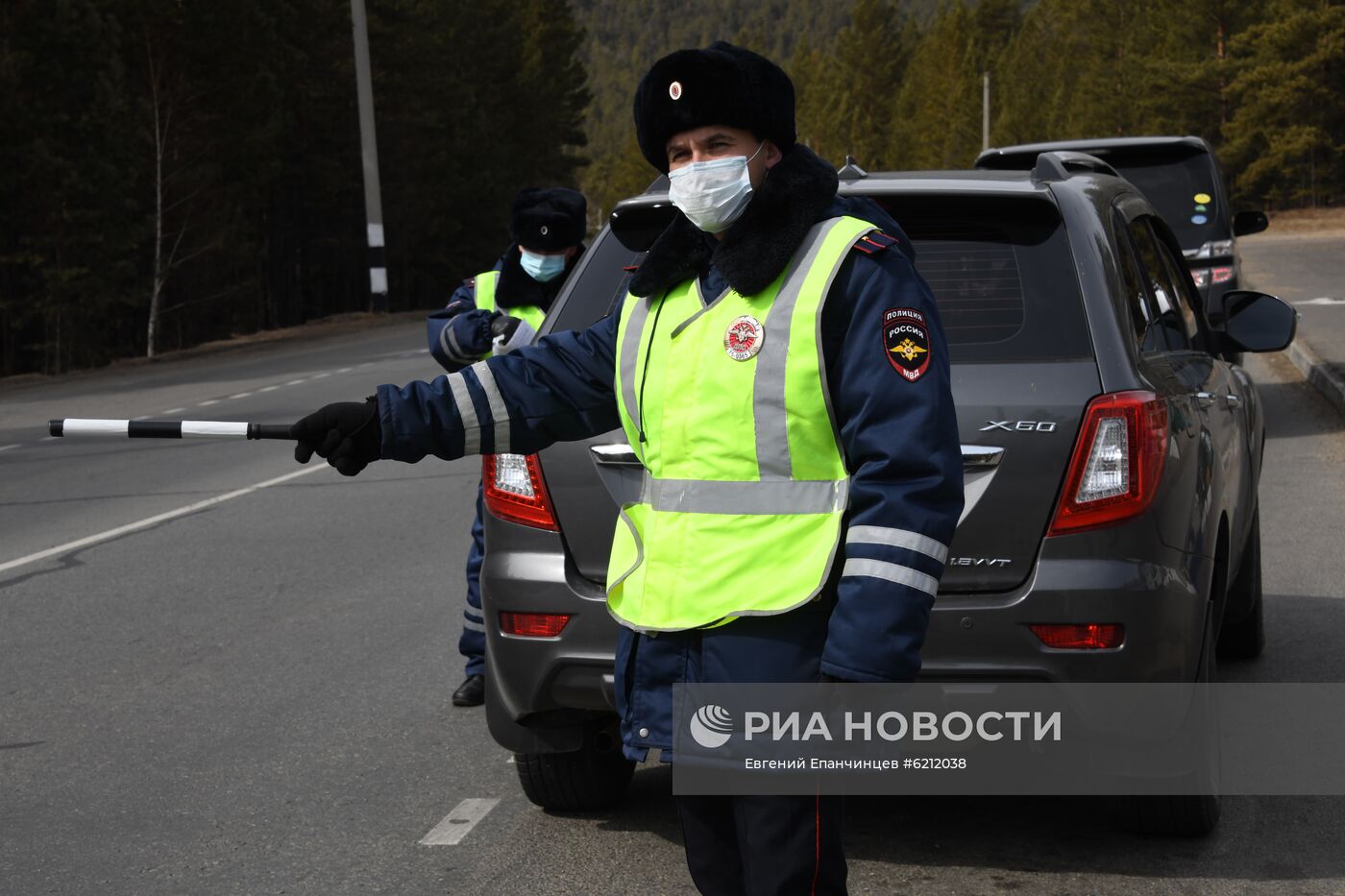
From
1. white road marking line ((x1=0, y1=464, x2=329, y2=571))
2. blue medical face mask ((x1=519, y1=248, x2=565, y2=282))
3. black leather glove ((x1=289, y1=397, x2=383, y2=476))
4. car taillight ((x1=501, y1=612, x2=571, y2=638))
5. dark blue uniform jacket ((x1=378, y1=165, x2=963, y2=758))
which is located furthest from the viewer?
white road marking line ((x1=0, y1=464, x2=329, y2=571))

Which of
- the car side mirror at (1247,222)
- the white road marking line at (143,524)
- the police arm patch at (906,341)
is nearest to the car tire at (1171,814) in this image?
the police arm patch at (906,341)

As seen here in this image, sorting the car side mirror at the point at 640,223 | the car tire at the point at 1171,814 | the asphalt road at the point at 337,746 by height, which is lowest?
the asphalt road at the point at 337,746

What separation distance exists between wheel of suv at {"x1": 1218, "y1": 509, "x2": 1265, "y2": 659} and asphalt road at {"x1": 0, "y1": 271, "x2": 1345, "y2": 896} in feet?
0.29

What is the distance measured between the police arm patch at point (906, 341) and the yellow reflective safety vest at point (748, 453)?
0.11 meters

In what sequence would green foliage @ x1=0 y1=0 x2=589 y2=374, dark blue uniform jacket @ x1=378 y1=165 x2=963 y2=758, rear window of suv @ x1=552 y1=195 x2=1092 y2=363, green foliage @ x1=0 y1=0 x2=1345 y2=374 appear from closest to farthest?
dark blue uniform jacket @ x1=378 y1=165 x2=963 y2=758 < rear window of suv @ x1=552 y1=195 x2=1092 y2=363 < green foliage @ x1=0 y1=0 x2=589 y2=374 < green foliage @ x1=0 y1=0 x2=1345 y2=374

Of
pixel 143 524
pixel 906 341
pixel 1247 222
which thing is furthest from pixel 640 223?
pixel 1247 222

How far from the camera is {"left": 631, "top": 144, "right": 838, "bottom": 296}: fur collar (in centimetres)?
295

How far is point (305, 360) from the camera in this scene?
2769 centimetres

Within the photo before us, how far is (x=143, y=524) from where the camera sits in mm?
11039

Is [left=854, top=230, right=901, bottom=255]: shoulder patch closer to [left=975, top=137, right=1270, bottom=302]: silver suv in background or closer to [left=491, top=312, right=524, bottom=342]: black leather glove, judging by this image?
[left=491, top=312, right=524, bottom=342]: black leather glove

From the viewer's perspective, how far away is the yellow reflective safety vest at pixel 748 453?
2881mm

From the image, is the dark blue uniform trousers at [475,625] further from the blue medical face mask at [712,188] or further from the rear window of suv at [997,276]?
the blue medical face mask at [712,188]

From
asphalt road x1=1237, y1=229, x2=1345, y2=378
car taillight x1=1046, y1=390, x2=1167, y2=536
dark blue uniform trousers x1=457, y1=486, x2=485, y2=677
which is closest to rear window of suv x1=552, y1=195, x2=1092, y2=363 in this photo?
car taillight x1=1046, y1=390, x2=1167, y2=536

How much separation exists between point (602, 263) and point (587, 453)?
0.69 m
